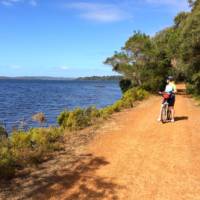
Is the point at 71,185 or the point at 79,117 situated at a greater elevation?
the point at 79,117

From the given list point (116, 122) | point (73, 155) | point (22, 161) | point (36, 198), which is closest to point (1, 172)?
point (22, 161)

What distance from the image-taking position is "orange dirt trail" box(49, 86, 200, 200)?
6.80 m

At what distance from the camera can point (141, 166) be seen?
8375 millimetres

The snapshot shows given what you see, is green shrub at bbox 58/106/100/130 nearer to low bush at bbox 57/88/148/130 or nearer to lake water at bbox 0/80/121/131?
low bush at bbox 57/88/148/130

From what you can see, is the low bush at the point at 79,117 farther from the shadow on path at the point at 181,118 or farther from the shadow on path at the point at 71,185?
the shadow on path at the point at 71,185

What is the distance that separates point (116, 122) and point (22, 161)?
7.06 metres

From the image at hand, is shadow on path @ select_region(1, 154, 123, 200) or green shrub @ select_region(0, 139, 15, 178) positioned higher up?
green shrub @ select_region(0, 139, 15, 178)

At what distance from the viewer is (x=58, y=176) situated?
7781 mm

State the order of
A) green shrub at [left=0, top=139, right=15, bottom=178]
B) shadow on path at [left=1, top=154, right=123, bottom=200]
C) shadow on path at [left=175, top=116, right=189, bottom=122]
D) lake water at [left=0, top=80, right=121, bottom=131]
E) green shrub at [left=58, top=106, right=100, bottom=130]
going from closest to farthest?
1. shadow on path at [left=1, top=154, right=123, bottom=200]
2. green shrub at [left=0, top=139, right=15, bottom=178]
3. green shrub at [left=58, top=106, right=100, bottom=130]
4. shadow on path at [left=175, top=116, right=189, bottom=122]
5. lake water at [left=0, top=80, right=121, bottom=131]

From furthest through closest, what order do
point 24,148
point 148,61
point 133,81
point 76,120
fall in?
point 133,81, point 148,61, point 76,120, point 24,148

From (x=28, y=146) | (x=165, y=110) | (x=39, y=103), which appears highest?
(x=165, y=110)

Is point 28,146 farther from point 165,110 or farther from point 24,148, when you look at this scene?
point 165,110

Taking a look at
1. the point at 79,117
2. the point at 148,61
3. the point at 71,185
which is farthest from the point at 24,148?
the point at 148,61

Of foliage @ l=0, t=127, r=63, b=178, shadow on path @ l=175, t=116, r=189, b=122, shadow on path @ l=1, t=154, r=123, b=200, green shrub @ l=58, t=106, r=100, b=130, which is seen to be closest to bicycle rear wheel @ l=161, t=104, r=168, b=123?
shadow on path @ l=175, t=116, r=189, b=122
